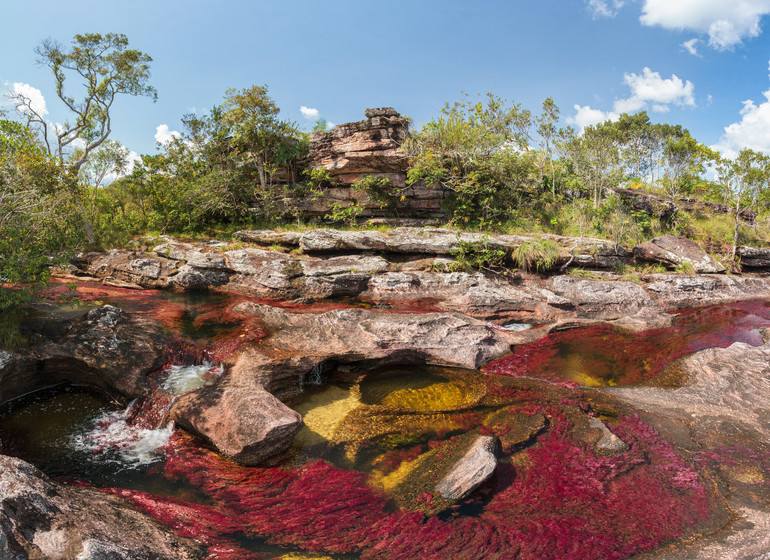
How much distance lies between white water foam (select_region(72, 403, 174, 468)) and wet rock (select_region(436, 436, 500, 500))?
16.4ft

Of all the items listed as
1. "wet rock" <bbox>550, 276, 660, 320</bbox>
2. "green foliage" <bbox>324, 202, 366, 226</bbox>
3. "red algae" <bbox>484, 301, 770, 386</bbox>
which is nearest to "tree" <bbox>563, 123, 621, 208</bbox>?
"wet rock" <bbox>550, 276, 660, 320</bbox>

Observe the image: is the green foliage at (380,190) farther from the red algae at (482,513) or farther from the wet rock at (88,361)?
the red algae at (482,513)

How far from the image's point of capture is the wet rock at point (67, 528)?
3604 millimetres

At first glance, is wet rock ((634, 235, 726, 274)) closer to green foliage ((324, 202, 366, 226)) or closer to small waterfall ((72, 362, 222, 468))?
green foliage ((324, 202, 366, 226))

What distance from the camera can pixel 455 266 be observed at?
16266 millimetres

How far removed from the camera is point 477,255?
1709cm

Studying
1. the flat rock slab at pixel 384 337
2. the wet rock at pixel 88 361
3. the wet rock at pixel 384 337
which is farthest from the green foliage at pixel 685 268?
the wet rock at pixel 88 361

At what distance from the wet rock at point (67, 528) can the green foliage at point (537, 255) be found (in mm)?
15715

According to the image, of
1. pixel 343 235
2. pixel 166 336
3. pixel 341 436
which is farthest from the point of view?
pixel 343 235

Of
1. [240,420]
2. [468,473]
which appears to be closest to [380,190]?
[240,420]

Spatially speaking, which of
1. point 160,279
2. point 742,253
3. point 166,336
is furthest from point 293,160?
point 742,253

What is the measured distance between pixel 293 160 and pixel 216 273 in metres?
10.8

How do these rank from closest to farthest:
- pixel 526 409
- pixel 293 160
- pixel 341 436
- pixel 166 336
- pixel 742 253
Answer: pixel 341 436
pixel 526 409
pixel 166 336
pixel 742 253
pixel 293 160

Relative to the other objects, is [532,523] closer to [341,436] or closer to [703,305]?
[341,436]
